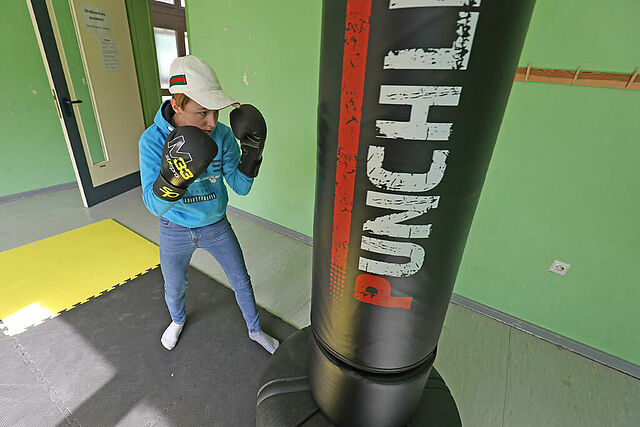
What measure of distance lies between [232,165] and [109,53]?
2.78 metres

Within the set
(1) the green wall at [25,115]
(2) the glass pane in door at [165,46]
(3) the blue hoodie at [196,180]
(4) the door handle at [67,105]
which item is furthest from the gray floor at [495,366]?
(2) the glass pane in door at [165,46]

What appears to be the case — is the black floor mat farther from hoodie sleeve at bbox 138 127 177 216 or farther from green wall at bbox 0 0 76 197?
green wall at bbox 0 0 76 197

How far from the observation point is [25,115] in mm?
3021

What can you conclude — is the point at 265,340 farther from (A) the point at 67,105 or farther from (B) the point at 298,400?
(A) the point at 67,105

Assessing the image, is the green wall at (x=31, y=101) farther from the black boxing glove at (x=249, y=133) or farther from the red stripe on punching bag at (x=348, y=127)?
the red stripe on punching bag at (x=348, y=127)

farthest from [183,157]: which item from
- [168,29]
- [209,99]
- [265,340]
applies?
[168,29]

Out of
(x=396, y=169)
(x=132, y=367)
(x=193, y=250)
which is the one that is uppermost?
(x=396, y=169)

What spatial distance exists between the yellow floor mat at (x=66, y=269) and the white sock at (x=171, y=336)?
67 centimetres

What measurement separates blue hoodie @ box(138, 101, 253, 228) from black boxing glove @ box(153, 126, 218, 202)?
0.32 feet

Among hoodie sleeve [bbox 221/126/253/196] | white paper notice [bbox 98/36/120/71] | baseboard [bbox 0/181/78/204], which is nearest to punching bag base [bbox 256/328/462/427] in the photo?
hoodie sleeve [bbox 221/126/253/196]

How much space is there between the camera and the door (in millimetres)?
2598

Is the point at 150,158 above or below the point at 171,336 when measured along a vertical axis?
above

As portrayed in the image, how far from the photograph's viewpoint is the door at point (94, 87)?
2598 millimetres

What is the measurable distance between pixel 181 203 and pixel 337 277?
2.56 ft
